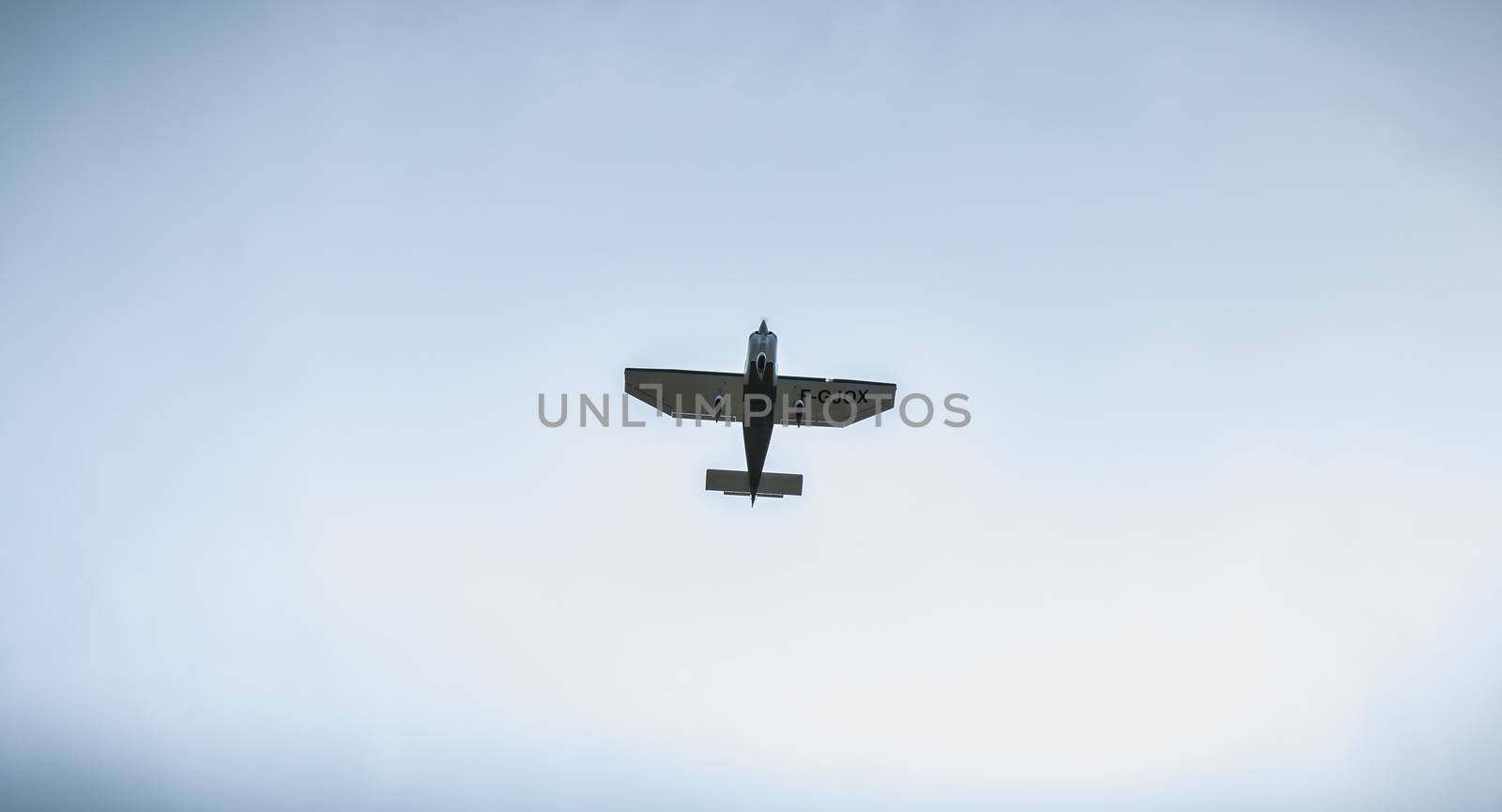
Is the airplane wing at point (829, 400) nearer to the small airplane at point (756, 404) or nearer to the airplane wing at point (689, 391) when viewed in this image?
the small airplane at point (756, 404)

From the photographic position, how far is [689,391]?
42.2 metres

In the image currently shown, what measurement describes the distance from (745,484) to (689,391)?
611 centimetres

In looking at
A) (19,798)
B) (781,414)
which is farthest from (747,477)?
(19,798)

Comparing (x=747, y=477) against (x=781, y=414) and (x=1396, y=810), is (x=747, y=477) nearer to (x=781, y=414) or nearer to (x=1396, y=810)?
(x=781, y=414)

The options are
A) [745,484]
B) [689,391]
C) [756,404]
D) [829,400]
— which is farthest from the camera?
[745,484]

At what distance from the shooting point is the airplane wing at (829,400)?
4150 centimetres

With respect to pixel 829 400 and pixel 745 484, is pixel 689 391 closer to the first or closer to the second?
pixel 745 484

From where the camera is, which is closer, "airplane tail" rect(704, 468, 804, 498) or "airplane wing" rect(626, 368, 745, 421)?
"airplane wing" rect(626, 368, 745, 421)

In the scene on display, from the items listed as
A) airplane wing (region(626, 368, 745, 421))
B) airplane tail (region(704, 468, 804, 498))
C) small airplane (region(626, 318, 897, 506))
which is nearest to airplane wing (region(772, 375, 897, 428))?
small airplane (region(626, 318, 897, 506))

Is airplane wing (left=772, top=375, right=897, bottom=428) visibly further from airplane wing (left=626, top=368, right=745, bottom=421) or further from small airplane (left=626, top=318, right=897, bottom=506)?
airplane wing (left=626, top=368, right=745, bottom=421)

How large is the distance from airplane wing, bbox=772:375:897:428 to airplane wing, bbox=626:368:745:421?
2.51m

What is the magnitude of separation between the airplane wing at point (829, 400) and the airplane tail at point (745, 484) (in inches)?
132

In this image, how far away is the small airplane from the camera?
40.9 metres

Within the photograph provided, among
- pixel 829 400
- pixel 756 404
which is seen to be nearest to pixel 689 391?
pixel 756 404
